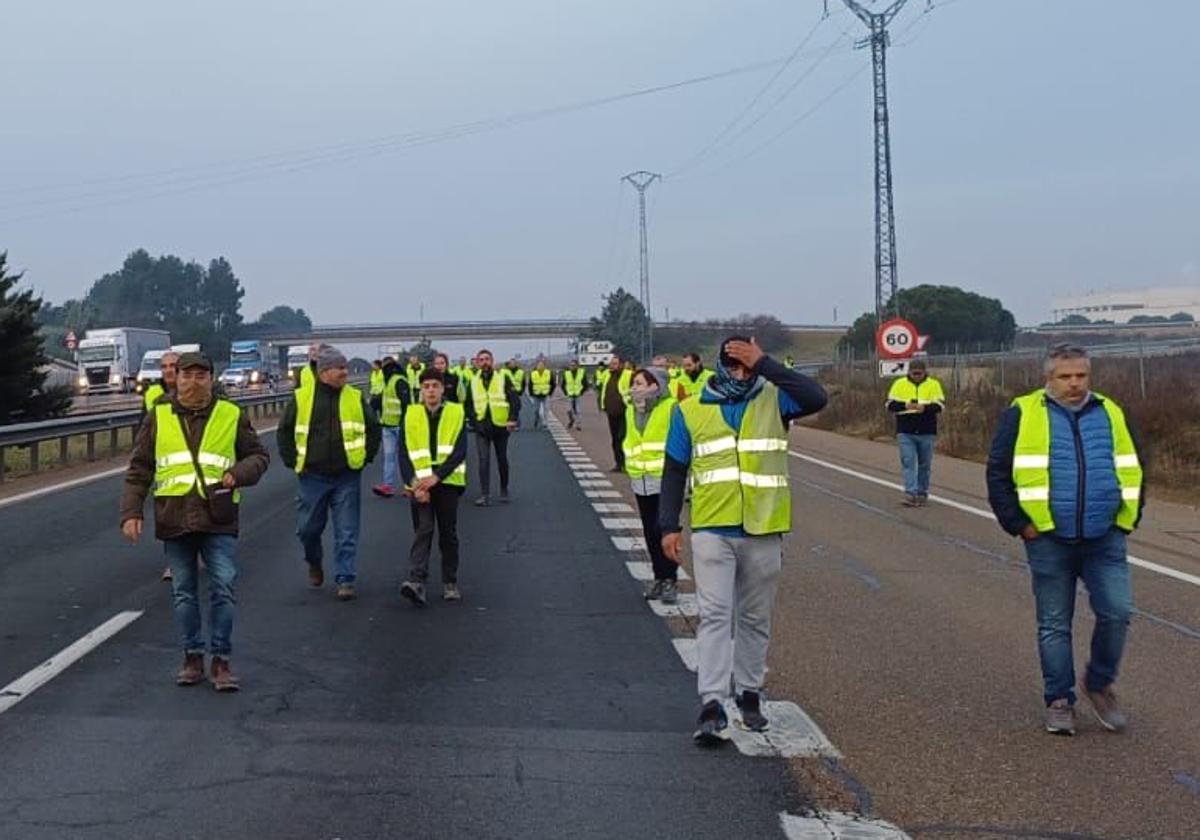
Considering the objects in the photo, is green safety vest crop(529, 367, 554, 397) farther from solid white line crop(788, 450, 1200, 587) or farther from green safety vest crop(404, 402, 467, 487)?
green safety vest crop(404, 402, 467, 487)

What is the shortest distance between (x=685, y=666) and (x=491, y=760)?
219cm

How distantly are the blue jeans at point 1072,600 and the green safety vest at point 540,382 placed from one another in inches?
1089

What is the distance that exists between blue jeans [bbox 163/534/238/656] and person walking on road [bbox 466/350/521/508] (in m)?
9.93

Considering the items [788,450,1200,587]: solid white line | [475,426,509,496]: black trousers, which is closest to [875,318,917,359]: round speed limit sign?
[788,450,1200,587]: solid white line

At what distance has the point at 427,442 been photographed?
10305 mm

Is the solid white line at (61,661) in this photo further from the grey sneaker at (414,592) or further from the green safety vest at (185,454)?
the grey sneaker at (414,592)

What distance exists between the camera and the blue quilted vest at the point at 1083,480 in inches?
258

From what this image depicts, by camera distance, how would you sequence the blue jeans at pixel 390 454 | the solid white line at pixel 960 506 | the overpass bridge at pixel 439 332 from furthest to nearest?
the overpass bridge at pixel 439 332 < the blue jeans at pixel 390 454 < the solid white line at pixel 960 506

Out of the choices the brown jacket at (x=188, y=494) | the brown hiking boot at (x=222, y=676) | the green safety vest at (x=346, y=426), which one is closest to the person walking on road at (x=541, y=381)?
the green safety vest at (x=346, y=426)

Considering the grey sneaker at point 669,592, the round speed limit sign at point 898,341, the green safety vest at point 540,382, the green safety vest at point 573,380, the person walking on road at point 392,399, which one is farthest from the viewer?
the green safety vest at point 573,380

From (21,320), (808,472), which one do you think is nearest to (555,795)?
(808,472)

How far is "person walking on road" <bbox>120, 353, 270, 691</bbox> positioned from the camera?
24.8 feet

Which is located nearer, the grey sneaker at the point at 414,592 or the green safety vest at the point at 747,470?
the green safety vest at the point at 747,470

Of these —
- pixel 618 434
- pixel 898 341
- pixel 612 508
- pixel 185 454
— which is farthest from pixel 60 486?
pixel 898 341
